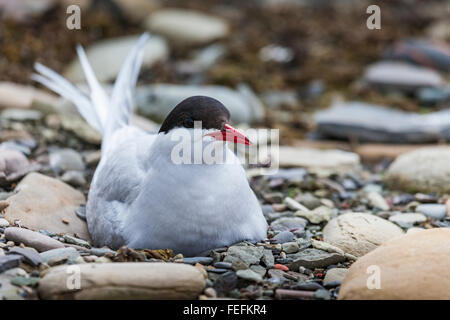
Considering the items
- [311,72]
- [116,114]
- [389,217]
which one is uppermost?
[311,72]

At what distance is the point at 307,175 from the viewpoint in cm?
591

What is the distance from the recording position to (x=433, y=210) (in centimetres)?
500

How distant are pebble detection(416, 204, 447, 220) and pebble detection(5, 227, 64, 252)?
279cm

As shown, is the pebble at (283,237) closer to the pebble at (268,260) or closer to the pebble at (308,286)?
the pebble at (268,260)

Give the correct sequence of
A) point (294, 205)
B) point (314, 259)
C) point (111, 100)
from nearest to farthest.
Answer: point (314, 259) → point (294, 205) → point (111, 100)

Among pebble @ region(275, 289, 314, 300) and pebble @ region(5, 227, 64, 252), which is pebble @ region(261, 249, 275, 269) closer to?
pebble @ region(275, 289, 314, 300)

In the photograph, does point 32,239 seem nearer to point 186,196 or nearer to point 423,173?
point 186,196

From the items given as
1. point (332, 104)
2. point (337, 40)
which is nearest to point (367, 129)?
point (332, 104)

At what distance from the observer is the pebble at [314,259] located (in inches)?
150

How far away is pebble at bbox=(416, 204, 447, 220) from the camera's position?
496 centimetres

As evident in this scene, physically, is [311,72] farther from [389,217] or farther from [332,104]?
[389,217]

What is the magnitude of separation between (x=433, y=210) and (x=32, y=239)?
300cm

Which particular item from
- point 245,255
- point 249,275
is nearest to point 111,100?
point 245,255
